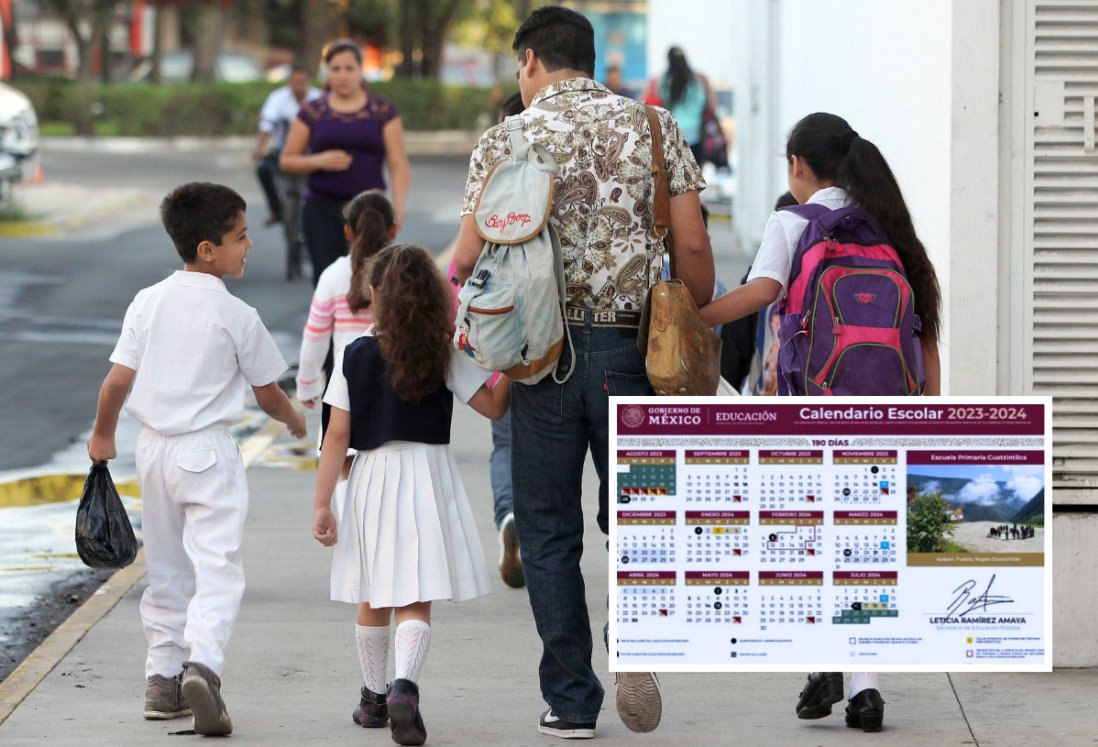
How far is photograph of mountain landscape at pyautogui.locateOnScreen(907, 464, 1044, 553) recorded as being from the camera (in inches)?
187

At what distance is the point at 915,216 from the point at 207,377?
3.06 metres

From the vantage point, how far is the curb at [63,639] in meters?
5.88

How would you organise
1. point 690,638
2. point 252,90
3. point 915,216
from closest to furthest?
point 690,638 < point 915,216 < point 252,90

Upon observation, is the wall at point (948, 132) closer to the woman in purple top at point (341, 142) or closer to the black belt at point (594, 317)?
the black belt at point (594, 317)

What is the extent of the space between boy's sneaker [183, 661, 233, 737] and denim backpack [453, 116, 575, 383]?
122cm

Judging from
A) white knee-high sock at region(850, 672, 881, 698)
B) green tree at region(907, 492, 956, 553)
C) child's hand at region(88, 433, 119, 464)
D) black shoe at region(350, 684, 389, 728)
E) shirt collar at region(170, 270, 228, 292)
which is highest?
shirt collar at region(170, 270, 228, 292)

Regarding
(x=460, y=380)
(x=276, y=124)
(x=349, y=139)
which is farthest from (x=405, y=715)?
(x=276, y=124)

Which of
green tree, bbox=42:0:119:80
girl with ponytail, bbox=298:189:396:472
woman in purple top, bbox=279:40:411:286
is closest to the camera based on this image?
girl with ponytail, bbox=298:189:396:472

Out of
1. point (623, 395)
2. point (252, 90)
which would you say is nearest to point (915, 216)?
point (623, 395)

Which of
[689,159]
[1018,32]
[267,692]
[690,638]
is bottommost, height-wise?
[267,692]

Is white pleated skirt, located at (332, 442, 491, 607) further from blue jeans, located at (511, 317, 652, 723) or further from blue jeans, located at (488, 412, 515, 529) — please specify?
blue jeans, located at (488, 412, 515, 529)

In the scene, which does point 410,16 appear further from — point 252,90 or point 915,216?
point 915,216

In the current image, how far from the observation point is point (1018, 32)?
6.02 meters

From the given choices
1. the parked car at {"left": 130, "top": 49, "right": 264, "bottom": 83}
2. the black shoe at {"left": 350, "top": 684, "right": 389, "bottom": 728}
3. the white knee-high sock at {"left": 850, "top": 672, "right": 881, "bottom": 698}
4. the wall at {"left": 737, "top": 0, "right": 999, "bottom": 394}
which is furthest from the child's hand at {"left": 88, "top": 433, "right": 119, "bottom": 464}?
the parked car at {"left": 130, "top": 49, "right": 264, "bottom": 83}
